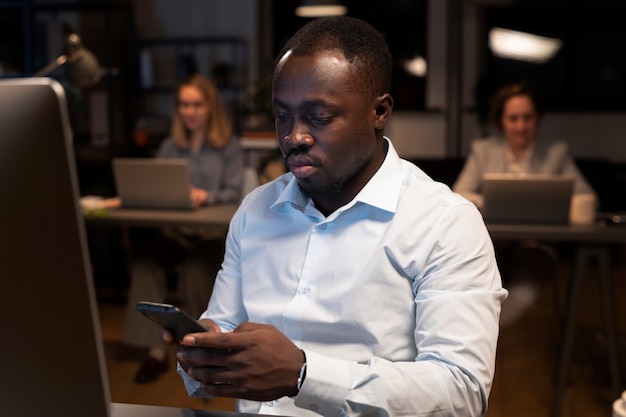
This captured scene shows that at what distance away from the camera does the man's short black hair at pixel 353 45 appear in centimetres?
111

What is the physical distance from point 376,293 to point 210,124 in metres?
3.00

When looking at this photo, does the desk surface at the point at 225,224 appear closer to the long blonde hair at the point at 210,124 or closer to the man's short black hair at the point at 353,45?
the long blonde hair at the point at 210,124

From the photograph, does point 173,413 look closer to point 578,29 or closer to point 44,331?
point 44,331

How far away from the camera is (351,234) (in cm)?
119

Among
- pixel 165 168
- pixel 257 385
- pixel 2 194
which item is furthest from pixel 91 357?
pixel 165 168

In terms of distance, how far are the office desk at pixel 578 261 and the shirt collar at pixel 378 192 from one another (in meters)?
1.78

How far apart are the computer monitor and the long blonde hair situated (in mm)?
3349

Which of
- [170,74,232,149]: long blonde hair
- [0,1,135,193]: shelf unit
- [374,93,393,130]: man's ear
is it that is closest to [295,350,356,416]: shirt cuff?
[374,93,393,130]: man's ear

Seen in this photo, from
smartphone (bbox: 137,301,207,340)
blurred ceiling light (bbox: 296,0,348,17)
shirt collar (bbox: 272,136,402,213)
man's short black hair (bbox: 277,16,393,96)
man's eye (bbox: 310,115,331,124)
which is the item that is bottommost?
smartphone (bbox: 137,301,207,340)

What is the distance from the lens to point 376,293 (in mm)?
1136

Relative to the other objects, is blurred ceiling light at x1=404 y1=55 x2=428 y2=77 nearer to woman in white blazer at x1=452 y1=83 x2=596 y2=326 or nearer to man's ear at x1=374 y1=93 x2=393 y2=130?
woman in white blazer at x1=452 y1=83 x2=596 y2=326

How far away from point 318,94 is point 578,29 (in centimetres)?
582

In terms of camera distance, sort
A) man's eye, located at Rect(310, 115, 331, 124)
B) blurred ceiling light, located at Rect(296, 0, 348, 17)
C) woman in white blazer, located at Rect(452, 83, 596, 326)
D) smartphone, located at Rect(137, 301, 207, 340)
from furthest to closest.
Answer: blurred ceiling light, located at Rect(296, 0, 348, 17) → woman in white blazer, located at Rect(452, 83, 596, 326) → man's eye, located at Rect(310, 115, 331, 124) → smartphone, located at Rect(137, 301, 207, 340)

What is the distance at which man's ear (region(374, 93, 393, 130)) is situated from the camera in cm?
117
